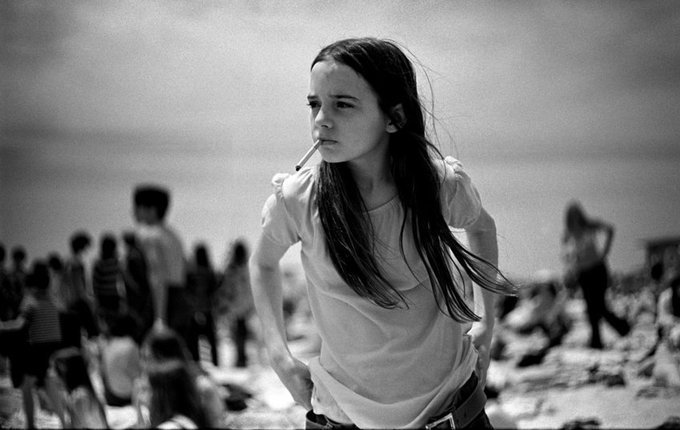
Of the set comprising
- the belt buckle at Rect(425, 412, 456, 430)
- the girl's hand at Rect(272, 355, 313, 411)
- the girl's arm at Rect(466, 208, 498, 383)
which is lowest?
the belt buckle at Rect(425, 412, 456, 430)

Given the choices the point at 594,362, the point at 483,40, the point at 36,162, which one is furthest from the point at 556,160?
the point at 36,162

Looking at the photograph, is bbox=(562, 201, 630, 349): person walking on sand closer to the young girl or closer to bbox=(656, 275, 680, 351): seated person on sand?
bbox=(656, 275, 680, 351): seated person on sand

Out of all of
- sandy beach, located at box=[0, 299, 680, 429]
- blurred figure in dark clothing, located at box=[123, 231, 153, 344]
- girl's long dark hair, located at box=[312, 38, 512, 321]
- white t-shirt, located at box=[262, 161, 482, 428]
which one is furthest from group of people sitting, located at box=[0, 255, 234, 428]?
girl's long dark hair, located at box=[312, 38, 512, 321]

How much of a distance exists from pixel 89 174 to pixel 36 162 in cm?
80

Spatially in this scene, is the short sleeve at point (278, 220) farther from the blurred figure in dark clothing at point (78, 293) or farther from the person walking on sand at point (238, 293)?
the person walking on sand at point (238, 293)

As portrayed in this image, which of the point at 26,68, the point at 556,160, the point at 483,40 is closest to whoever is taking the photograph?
the point at 483,40

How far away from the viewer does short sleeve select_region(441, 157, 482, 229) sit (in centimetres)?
157

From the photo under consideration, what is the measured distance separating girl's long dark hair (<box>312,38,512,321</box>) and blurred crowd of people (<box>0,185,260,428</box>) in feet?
3.76

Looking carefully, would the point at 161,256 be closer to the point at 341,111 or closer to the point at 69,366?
the point at 69,366

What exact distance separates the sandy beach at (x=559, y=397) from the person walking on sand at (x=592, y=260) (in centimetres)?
17

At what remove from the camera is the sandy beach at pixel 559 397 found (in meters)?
3.48

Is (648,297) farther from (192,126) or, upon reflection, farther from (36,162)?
(36,162)

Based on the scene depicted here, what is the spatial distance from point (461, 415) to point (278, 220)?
0.60 metres

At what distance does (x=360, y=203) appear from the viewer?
1535 mm
